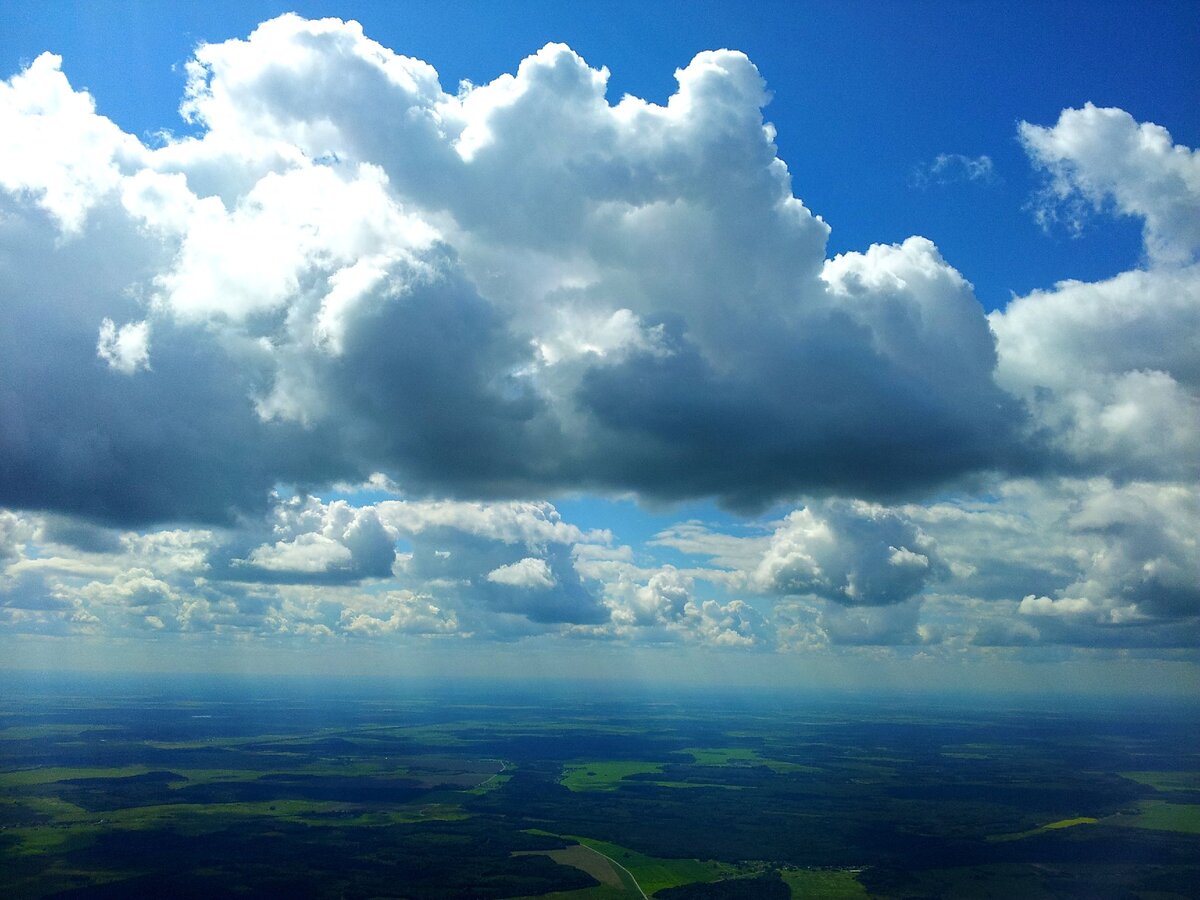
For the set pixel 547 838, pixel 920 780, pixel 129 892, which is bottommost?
pixel 920 780

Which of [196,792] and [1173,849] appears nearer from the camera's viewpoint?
[1173,849]

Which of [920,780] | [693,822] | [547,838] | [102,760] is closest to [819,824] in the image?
[693,822]

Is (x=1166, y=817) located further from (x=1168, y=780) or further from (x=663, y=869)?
(x=663, y=869)

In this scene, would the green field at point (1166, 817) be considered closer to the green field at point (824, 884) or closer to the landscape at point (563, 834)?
the landscape at point (563, 834)

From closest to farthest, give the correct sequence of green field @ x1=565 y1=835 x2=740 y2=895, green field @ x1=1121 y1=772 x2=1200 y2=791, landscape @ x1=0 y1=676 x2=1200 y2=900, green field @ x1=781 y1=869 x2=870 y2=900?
green field @ x1=781 y1=869 x2=870 y2=900
landscape @ x1=0 y1=676 x2=1200 y2=900
green field @ x1=565 y1=835 x2=740 y2=895
green field @ x1=1121 y1=772 x2=1200 y2=791

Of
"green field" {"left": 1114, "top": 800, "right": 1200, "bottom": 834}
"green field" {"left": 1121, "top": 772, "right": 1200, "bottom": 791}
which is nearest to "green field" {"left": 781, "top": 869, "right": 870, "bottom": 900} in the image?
"green field" {"left": 1114, "top": 800, "right": 1200, "bottom": 834}

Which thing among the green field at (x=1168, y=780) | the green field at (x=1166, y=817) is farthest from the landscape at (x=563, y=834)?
the green field at (x=1168, y=780)

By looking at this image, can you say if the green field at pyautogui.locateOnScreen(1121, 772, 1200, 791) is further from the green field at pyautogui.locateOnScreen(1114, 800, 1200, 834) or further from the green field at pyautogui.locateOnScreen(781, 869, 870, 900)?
the green field at pyautogui.locateOnScreen(781, 869, 870, 900)

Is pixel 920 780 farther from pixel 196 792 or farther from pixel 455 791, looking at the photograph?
pixel 196 792

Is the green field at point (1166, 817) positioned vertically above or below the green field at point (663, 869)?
below

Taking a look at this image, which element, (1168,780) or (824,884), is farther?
(1168,780)

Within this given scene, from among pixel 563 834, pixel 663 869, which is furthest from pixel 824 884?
pixel 563 834
